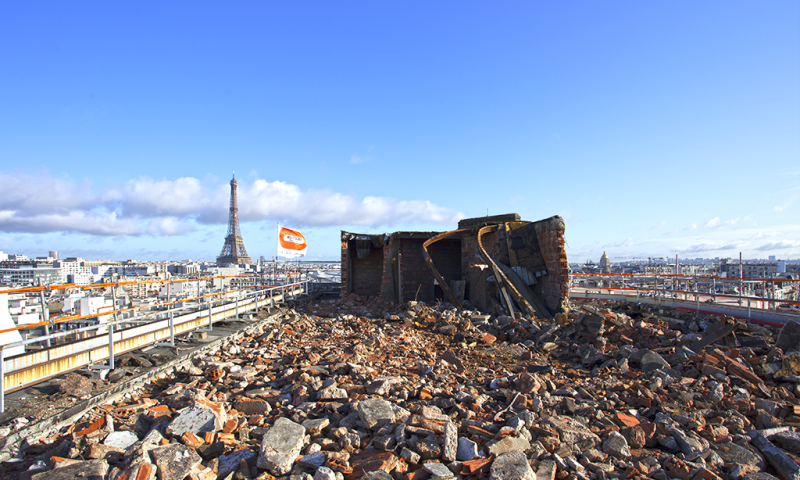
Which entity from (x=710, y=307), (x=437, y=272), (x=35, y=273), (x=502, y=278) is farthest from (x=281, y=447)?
(x=710, y=307)

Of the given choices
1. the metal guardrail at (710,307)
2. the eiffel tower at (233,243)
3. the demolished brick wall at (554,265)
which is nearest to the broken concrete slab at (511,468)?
the demolished brick wall at (554,265)

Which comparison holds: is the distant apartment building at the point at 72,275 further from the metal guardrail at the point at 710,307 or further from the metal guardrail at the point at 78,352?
the metal guardrail at the point at 710,307

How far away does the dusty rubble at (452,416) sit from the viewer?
3.73m

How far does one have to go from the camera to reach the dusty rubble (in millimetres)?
3732

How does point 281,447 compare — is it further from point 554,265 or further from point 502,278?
point 554,265

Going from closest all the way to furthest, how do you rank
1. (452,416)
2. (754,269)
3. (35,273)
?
1. (452,416)
2. (35,273)
3. (754,269)

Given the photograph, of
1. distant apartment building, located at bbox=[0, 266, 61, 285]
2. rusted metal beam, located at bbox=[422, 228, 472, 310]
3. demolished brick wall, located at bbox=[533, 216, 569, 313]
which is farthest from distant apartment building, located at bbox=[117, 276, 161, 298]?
demolished brick wall, located at bbox=[533, 216, 569, 313]

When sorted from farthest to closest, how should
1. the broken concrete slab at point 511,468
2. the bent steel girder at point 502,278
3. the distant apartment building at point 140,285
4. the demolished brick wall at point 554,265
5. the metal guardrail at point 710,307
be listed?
the demolished brick wall at point 554,265 < the bent steel girder at point 502,278 < the metal guardrail at point 710,307 < the distant apartment building at point 140,285 < the broken concrete slab at point 511,468

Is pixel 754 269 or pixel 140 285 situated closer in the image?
pixel 140 285

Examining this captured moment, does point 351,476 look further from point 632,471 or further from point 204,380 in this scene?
point 204,380

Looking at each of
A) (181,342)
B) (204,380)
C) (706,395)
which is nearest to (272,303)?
(181,342)

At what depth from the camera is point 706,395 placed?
599 centimetres

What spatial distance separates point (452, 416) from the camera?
16.0 feet

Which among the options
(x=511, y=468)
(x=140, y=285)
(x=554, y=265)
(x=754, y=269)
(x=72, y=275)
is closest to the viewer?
(x=511, y=468)
